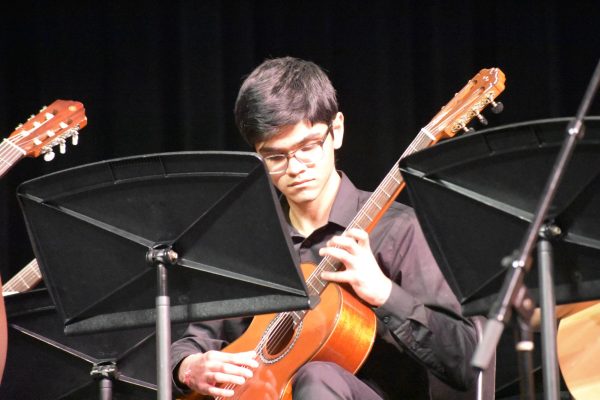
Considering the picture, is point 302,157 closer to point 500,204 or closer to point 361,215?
Answer: point 361,215

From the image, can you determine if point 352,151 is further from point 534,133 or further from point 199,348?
point 534,133

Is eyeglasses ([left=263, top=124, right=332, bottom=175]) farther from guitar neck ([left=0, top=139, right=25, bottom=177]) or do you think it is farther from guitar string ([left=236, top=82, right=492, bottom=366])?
guitar neck ([left=0, top=139, right=25, bottom=177])

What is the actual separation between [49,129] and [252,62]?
1.26 m

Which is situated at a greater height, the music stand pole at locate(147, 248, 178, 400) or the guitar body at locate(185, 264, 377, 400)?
the music stand pole at locate(147, 248, 178, 400)

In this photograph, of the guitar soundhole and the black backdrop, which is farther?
the black backdrop

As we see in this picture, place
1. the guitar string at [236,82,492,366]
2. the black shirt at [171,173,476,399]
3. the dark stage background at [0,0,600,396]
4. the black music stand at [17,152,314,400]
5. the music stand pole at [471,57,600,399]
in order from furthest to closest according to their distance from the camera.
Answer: the dark stage background at [0,0,600,396], the guitar string at [236,82,492,366], the black shirt at [171,173,476,399], the black music stand at [17,152,314,400], the music stand pole at [471,57,600,399]

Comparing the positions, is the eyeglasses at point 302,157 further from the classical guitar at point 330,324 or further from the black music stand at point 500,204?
the black music stand at point 500,204

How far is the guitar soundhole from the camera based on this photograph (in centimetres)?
286

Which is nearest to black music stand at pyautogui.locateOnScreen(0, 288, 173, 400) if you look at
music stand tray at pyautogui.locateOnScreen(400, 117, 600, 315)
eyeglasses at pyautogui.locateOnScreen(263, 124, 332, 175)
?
eyeglasses at pyautogui.locateOnScreen(263, 124, 332, 175)

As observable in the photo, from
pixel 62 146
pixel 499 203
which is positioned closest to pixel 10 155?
pixel 62 146

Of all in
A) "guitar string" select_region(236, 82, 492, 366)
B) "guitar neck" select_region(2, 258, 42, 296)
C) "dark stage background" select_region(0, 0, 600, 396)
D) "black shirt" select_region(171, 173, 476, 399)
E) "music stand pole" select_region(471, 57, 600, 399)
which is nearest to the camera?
"music stand pole" select_region(471, 57, 600, 399)

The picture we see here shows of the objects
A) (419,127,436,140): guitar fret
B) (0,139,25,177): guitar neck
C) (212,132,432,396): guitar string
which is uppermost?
(419,127,436,140): guitar fret

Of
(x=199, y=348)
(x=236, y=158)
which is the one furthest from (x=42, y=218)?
(x=199, y=348)

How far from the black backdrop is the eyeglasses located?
108 centimetres
